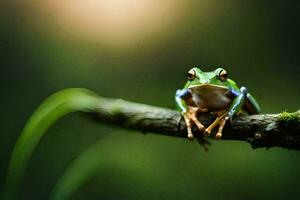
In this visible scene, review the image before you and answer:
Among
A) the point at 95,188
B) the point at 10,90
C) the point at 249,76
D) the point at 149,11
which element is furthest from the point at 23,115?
the point at 249,76

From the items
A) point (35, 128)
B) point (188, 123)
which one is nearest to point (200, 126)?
point (188, 123)

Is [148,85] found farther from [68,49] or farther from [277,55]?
[277,55]

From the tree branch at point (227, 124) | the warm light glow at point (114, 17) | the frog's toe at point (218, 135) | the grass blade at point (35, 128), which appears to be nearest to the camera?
the tree branch at point (227, 124)

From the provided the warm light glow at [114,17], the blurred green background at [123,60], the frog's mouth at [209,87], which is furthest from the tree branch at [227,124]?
the warm light glow at [114,17]

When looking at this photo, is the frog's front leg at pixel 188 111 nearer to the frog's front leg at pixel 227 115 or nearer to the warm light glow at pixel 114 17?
the frog's front leg at pixel 227 115

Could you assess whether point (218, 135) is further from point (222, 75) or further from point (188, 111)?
point (222, 75)

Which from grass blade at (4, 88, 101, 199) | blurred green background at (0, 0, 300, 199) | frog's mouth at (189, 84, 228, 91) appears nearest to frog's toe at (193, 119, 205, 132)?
frog's mouth at (189, 84, 228, 91)

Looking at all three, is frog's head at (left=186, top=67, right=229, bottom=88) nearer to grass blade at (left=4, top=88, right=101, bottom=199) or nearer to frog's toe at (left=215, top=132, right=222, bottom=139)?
frog's toe at (left=215, top=132, right=222, bottom=139)
